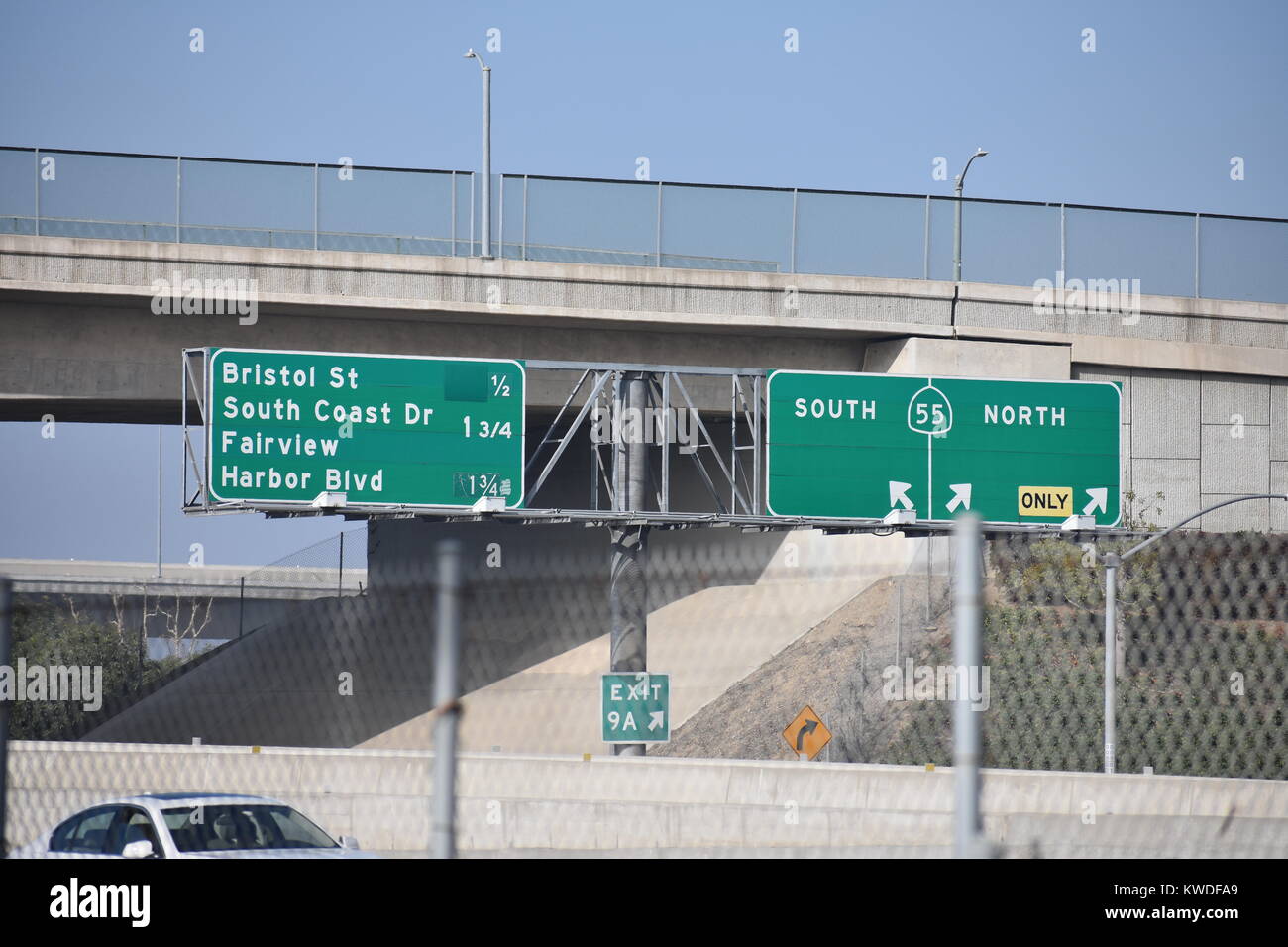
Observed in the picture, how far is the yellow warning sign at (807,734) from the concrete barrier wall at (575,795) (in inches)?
116

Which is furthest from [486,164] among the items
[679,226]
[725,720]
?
[725,720]

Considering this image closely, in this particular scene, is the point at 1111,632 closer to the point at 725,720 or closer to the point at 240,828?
the point at 240,828

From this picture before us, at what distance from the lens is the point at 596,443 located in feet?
69.8

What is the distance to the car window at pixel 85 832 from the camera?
9172 millimetres

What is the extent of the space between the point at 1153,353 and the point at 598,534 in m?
10.7

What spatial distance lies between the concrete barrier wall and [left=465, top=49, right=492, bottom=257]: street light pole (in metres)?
13.5

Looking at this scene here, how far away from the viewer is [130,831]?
8953mm

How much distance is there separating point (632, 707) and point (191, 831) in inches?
121

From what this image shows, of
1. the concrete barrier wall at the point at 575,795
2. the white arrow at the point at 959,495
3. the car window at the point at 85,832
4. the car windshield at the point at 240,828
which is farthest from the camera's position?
the white arrow at the point at 959,495

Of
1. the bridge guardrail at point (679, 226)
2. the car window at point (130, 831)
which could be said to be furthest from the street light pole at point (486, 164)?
the car window at point (130, 831)

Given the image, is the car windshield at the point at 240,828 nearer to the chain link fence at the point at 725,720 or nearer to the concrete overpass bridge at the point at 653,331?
the chain link fence at the point at 725,720

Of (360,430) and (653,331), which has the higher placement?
(653,331)

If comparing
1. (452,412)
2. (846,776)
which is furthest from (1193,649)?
(452,412)
